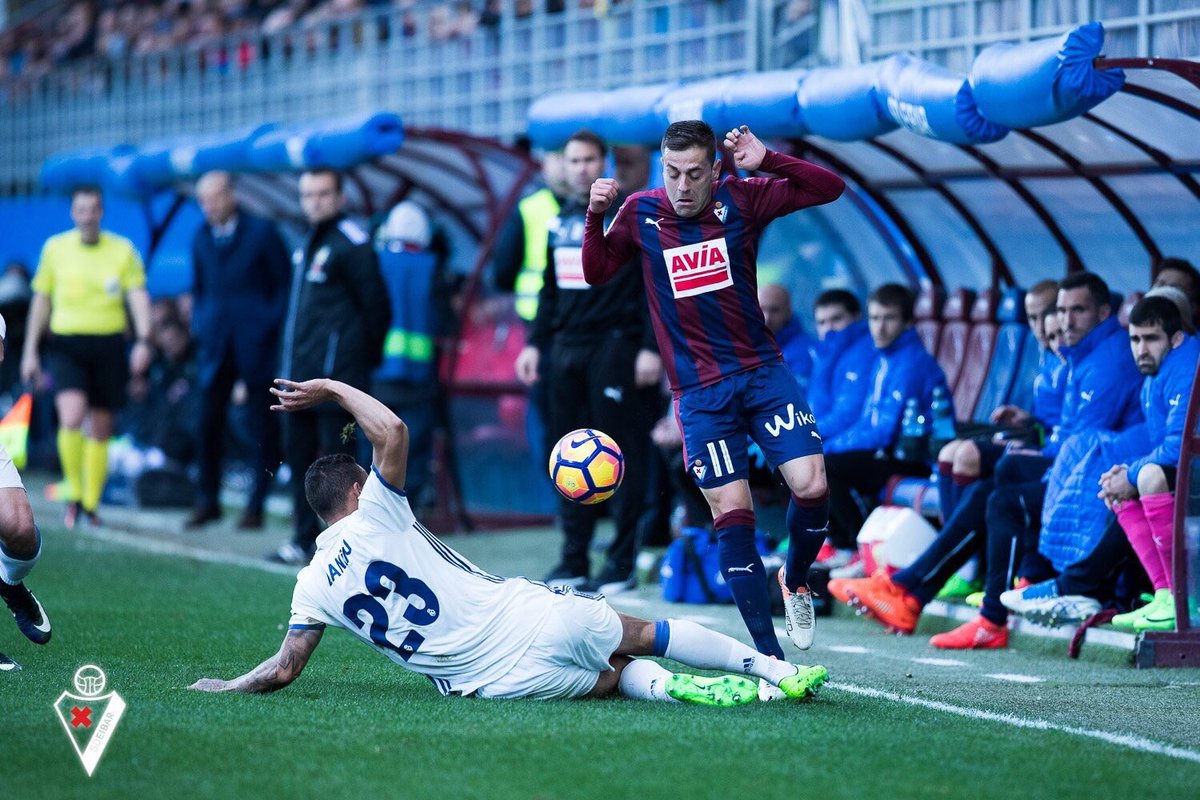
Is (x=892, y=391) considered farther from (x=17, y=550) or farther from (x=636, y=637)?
(x=17, y=550)

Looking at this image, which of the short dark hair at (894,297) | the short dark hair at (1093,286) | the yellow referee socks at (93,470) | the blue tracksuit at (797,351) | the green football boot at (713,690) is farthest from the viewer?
the yellow referee socks at (93,470)

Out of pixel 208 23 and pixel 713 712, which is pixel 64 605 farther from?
pixel 208 23

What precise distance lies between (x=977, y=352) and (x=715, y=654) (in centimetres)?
472

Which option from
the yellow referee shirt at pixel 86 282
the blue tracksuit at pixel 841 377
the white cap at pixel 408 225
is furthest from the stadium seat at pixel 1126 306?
the yellow referee shirt at pixel 86 282

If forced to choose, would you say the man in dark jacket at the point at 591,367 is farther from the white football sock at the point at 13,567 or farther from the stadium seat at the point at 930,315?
the white football sock at the point at 13,567

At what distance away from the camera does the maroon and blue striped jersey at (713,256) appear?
265 inches

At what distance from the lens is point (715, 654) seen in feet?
20.4

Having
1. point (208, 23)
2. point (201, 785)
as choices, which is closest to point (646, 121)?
point (201, 785)

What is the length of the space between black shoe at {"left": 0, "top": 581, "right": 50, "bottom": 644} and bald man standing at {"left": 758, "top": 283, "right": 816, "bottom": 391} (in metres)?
4.33

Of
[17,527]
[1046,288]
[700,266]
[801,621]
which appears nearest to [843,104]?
[1046,288]

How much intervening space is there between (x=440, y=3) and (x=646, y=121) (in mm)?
7551

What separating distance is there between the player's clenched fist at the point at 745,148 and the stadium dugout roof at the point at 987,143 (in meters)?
1.32

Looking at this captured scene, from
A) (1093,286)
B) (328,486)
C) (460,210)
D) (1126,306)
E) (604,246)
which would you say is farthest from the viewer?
(460,210)

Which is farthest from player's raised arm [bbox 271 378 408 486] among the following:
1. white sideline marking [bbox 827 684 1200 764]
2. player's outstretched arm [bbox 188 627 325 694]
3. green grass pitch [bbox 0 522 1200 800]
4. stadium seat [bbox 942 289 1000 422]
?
stadium seat [bbox 942 289 1000 422]
